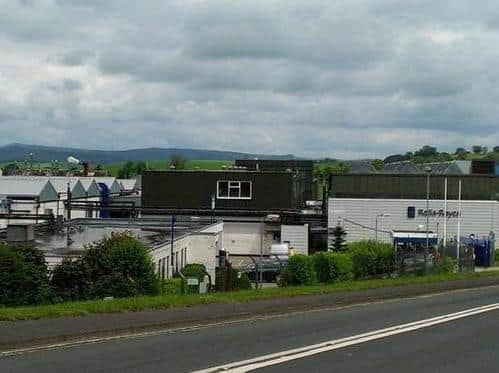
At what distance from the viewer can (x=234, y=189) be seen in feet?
228

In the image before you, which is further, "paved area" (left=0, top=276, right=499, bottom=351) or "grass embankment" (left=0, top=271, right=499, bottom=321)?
"grass embankment" (left=0, top=271, right=499, bottom=321)

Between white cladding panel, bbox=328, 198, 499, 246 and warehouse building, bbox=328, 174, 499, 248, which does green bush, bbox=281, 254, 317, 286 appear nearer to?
warehouse building, bbox=328, 174, 499, 248

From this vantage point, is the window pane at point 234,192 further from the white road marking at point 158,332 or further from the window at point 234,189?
the white road marking at point 158,332

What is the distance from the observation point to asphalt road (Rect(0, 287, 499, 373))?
1104 centimetres

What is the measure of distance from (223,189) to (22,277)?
5170 centimetres

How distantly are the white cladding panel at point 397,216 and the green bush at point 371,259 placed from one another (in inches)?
1303

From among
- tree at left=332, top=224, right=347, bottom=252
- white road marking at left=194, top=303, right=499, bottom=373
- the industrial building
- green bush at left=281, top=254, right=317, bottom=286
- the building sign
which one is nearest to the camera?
white road marking at left=194, top=303, right=499, bottom=373

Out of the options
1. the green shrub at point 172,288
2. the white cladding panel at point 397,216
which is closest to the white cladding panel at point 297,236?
the white cladding panel at point 397,216

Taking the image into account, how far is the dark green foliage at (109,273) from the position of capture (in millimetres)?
19875

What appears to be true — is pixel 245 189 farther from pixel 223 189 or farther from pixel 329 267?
pixel 329 267

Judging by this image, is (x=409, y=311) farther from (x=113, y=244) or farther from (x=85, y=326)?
(x=85, y=326)

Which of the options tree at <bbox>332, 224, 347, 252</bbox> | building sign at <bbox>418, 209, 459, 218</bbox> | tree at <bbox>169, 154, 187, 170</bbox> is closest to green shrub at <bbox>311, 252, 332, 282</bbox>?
tree at <bbox>332, 224, 347, 252</bbox>

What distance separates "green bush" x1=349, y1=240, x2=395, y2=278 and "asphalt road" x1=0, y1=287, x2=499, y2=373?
39.4 feet

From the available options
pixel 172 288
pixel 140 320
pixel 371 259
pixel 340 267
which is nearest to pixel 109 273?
pixel 172 288
